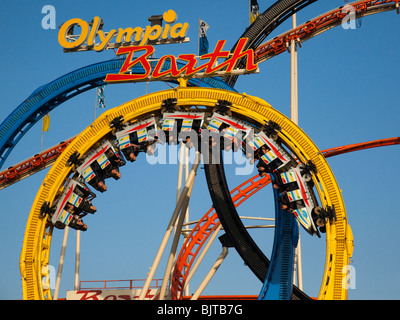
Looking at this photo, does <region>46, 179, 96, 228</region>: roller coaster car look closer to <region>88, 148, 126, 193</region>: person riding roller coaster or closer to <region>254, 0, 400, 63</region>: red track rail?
<region>88, 148, 126, 193</region>: person riding roller coaster

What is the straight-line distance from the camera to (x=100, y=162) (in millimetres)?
18453

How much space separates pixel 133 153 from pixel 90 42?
379 cm

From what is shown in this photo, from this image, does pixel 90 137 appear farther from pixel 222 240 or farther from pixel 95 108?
pixel 95 108

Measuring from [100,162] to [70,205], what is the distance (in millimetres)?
1192

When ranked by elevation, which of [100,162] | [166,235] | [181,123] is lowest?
[166,235]

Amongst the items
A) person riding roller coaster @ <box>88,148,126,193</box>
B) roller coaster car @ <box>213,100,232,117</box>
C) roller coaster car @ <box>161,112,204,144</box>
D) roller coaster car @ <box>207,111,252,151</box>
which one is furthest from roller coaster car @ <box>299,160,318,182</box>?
person riding roller coaster @ <box>88,148,126,193</box>

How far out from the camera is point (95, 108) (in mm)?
26359

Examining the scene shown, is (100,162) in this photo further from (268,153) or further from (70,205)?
(268,153)

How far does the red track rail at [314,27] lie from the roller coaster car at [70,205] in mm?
9952

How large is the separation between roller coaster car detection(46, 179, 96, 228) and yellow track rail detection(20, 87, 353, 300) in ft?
0.61

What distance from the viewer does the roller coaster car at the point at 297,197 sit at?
56.0ft

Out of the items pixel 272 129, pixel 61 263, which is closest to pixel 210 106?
pixel 272 129

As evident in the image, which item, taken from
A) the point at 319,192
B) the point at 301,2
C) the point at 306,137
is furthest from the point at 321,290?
the point at 301,2

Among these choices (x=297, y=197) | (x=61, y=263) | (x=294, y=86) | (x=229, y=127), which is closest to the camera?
(x=297, y=197)
